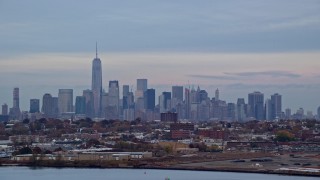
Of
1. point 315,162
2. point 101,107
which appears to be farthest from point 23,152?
point 101,107

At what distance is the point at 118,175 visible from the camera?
2138cm

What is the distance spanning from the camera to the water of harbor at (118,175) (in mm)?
20297

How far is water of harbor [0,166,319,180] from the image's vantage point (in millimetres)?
20297

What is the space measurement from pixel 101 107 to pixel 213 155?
49.5 metres

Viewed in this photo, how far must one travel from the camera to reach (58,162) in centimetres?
2592

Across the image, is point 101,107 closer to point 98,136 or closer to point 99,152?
point 98,136

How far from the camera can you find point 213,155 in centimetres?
2927

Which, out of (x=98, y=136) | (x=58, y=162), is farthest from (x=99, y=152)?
(x=98, y=136)

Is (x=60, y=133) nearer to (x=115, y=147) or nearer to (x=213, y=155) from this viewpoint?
(x=115, y=147)

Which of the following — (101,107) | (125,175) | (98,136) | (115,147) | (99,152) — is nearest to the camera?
(125,175)

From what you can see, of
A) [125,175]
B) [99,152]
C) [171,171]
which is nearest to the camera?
[125,175]

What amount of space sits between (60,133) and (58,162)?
15759mm

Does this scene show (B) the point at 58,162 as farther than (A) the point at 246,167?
Yes

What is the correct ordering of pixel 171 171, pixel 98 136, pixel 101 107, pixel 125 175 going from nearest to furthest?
pixel 125 175 < pixel 171 171 < pixel 98 136 < pixel 101 107
